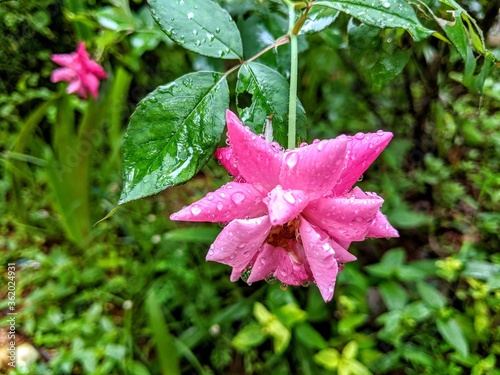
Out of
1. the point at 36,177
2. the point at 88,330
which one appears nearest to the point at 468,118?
the point at 88,330

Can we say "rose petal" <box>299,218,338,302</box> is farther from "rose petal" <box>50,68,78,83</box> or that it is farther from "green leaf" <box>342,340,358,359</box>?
"rose petal" <box>50,68,78,83</box>

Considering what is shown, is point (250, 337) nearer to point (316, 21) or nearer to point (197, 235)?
point (197, 235)

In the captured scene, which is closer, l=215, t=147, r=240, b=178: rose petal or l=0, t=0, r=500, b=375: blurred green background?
l=215, t=147, r=240, b=178: rose petal

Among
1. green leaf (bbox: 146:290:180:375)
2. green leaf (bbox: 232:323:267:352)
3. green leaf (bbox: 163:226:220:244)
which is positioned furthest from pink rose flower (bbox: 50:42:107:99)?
green leaf (bbox: 232:323:267:352)

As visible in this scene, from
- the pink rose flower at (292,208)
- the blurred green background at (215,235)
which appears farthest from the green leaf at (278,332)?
the pink rose flower at (292,208)

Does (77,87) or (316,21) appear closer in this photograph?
(316,21)

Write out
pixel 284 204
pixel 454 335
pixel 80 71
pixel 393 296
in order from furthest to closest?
pixel 80 71
pixel 393 296
pixel 454 335
pixel 284 204

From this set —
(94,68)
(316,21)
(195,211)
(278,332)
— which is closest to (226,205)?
(195,211)
